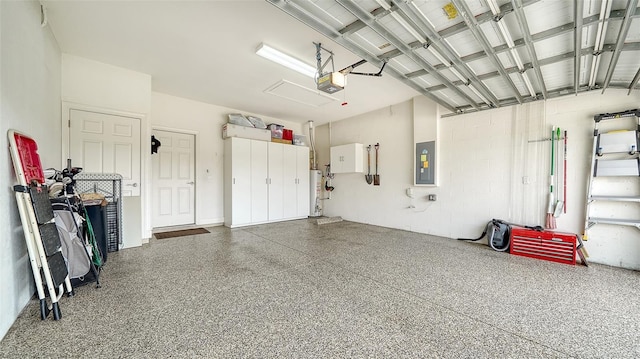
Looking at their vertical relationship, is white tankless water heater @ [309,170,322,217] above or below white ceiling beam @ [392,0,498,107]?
below

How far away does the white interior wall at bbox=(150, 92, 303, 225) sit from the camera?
512 centimetres

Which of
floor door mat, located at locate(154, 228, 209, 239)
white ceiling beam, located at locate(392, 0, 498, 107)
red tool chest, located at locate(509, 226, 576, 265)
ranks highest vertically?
white ceiling beam, located at locate(392, 0, 498, 107)

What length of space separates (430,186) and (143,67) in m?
5.48

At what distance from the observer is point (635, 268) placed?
3.04m

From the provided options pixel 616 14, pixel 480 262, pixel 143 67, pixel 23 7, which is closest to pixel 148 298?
pixel 23 7

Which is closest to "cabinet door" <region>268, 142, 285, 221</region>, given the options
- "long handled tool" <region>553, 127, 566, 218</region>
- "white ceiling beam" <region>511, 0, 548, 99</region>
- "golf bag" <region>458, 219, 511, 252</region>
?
"golf bag" <region>458, 219, 511, 252</region>

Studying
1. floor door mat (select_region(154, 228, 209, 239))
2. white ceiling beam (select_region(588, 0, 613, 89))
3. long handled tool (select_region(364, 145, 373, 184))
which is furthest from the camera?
long handled tool (select_region(364, 145, 373, 184))

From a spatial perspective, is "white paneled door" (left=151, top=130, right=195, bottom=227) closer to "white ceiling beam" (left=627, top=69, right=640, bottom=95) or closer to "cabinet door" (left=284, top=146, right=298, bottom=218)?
"cabinet door" (left=284, top=146, right=298, bottom=218)

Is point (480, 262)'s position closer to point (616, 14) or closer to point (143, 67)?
point (616, 14)

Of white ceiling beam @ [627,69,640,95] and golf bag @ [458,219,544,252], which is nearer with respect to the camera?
white ceiling beam @ [627,69,640,95]

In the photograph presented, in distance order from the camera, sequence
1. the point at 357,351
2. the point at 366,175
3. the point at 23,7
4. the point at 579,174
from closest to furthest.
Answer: the point at 357,351, the point at 23,7, the point at 579,174, the point at 366,175

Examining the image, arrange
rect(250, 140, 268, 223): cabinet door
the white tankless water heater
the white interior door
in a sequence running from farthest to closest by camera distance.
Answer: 1. the white tankless water heater
2. rect(250, 140, 268, 223): cabinet door
3. the white interior door

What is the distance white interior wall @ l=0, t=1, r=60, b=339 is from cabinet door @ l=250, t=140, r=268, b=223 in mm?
3452

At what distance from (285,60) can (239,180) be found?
3072 mm
